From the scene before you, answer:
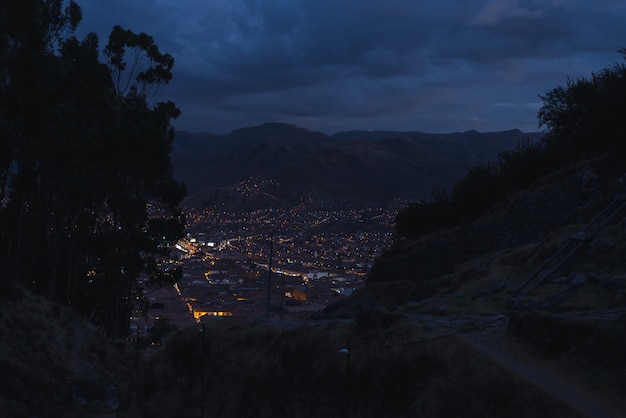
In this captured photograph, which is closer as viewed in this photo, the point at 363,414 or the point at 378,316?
the point at 363,414

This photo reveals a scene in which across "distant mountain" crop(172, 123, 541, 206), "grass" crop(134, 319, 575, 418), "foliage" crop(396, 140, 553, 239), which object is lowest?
"grass" crop(134, 319, 575, 418)

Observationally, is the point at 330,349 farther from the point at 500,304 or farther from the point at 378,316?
the point at 500,304

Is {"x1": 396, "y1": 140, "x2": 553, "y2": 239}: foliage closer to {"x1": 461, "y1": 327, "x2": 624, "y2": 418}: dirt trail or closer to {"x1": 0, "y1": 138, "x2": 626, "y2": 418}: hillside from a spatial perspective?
{"x1": 0, "y1": 138, "x2": 626, "y2": 418}: hillside

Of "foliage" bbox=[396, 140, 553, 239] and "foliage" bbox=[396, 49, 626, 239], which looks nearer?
"foliage" bbox=[396, 49, 626, 239]

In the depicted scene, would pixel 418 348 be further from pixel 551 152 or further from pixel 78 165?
pixel 551 152

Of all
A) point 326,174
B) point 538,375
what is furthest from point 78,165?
point 326,174

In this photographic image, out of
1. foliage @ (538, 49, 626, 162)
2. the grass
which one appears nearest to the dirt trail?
the grass

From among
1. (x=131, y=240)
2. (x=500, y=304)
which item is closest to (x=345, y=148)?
(x=131, y=240)
